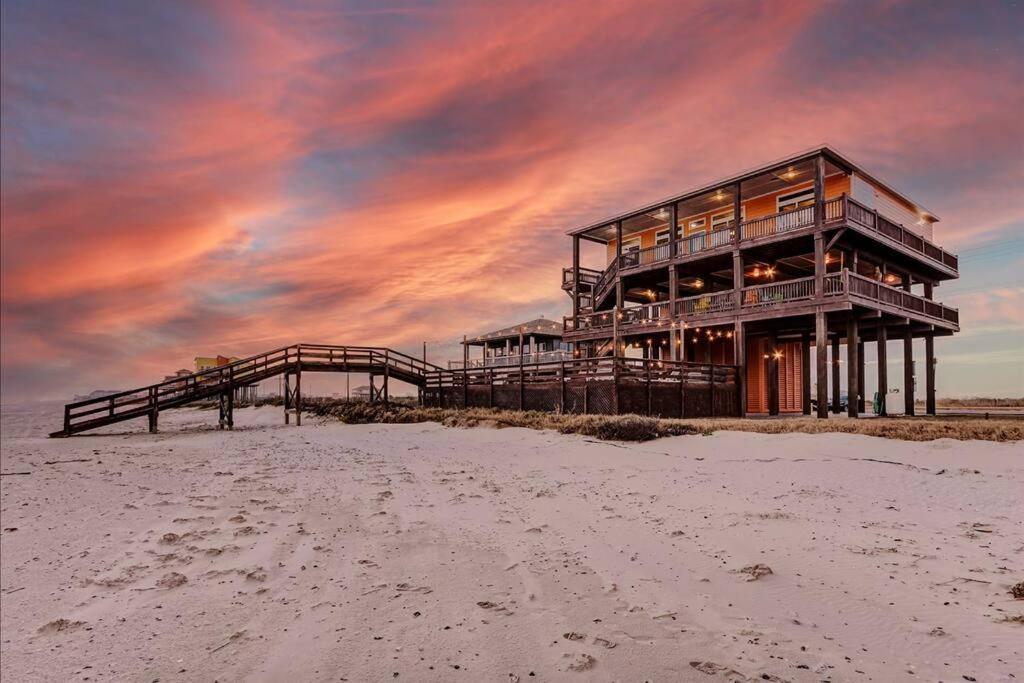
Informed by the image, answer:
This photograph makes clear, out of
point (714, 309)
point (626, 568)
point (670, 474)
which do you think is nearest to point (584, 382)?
point (714, 309)

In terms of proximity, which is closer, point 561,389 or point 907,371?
point 561,389

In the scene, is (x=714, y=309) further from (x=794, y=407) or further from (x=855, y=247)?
(x=794, y=407)

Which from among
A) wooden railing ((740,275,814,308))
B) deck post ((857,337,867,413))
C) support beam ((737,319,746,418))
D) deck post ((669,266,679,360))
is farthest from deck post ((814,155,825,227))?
deck post ((857,337,867,413))

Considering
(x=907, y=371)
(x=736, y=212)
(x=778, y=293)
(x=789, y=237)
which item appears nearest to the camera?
(x=789, y=237)

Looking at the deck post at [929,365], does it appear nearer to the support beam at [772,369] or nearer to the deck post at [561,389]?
the support beam at [772,369]

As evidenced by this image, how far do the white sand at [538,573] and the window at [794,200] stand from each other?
1738 cm

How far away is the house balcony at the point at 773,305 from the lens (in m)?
20.4

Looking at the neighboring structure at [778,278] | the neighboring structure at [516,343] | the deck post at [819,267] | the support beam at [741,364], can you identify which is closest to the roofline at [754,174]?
the neighboring structure at [778,278]

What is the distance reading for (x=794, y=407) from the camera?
1162 inches

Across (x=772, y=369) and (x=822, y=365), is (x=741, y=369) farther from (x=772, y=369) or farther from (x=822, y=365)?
(x=772, y=369)

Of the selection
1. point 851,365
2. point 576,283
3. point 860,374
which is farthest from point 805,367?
point 576,283

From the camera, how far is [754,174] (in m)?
22.8

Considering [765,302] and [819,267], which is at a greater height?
[819,267]

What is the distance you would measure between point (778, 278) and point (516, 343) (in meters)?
21.9
